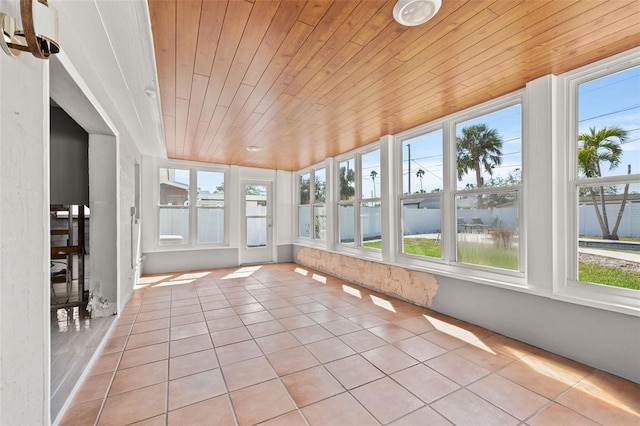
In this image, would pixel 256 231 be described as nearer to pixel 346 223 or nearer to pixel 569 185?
pixel 346 223

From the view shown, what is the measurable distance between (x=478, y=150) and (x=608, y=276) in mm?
1671

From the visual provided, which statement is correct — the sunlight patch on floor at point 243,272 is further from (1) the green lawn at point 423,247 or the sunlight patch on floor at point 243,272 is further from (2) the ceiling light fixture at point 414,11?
(2) the ceiling light fixture at point 414,11

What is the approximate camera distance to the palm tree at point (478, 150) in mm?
3113

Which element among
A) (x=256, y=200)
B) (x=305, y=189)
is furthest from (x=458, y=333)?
(x=256, y=200)

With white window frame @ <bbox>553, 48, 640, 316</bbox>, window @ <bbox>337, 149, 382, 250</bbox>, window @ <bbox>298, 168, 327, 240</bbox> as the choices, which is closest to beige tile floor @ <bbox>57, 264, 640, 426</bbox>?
white window frame @ <bbox>553, 48, 640, 316</bbox>

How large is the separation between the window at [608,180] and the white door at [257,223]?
5839mm

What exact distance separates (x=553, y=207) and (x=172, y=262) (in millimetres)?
6227

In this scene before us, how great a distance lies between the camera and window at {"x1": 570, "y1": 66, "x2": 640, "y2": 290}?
2.20 meters

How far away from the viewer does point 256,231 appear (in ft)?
22.9

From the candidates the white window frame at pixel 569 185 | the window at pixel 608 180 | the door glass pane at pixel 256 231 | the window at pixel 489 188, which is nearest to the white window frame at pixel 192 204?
the door glass pane at pixel 256 231

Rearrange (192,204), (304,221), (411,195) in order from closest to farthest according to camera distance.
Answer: (411,195)
(192,204)
(304,221)

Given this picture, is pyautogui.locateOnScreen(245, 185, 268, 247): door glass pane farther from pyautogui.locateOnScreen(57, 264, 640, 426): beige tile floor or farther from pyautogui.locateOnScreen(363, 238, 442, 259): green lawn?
pyautogui.locateOnScreen(363, 238, 442, 259): green lawn

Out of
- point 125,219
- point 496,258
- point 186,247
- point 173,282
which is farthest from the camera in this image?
point 186,247

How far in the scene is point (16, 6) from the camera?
111 centimetres
